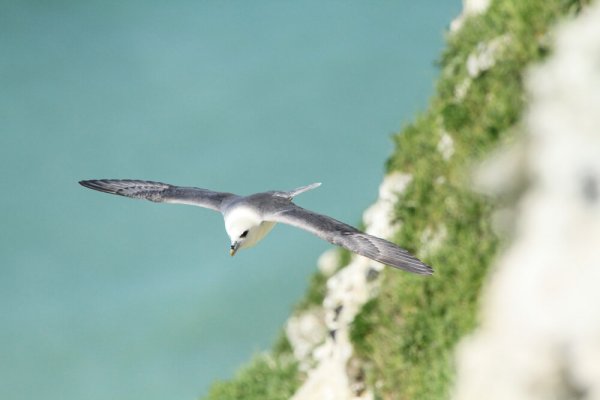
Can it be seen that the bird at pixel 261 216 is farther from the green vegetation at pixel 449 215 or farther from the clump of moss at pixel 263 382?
the clump of moss at pixel 263 382

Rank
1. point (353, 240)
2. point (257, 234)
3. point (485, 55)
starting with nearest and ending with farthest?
point (353, 240) → point (257, 234) → point (485, 55)

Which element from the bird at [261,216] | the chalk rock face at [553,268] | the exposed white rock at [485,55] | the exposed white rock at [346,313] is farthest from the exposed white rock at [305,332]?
the bird at [261,216]

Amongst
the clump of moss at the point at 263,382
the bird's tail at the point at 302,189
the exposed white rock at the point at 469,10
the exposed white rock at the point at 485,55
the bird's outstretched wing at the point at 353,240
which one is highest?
the exposed white rock at the point at 469,10

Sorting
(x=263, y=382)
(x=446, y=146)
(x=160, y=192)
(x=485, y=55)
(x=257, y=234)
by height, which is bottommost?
(x=257, y=234)

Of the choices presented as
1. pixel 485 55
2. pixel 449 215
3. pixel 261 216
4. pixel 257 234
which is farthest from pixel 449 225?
pixel 261 216

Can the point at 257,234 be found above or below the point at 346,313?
below

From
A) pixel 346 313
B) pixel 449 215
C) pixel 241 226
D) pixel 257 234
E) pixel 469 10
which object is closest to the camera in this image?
pixel 241 226

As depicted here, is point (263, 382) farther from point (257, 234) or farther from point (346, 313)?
point (257, 234)
